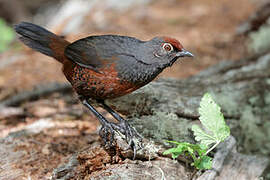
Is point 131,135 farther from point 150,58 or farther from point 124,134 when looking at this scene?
point 150,58

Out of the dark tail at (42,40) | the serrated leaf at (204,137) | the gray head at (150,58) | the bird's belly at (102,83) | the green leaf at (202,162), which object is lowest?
the green leaf at (202,162)

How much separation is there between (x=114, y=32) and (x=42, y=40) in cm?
356

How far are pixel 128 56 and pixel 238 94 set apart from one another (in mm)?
1879

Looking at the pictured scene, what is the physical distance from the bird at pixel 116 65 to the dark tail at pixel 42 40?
33cm

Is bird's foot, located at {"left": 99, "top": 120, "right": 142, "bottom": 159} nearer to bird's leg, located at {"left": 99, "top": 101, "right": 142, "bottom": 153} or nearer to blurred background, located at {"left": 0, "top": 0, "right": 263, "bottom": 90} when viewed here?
bird's leg, located at {"left": 99, "top": 101, "right": 142, "bottom": 153}

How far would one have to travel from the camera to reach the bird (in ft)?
10.1

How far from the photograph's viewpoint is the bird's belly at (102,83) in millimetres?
3078

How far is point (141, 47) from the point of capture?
3229 millimetres

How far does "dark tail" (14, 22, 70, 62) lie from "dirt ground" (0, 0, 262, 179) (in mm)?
1035

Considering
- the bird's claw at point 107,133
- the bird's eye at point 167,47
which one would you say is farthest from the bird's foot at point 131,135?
the bird's eye at point 167,47

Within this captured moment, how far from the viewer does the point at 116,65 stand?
3102 millimetres

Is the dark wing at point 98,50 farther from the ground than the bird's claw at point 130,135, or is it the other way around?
the dark wing at point 98,50

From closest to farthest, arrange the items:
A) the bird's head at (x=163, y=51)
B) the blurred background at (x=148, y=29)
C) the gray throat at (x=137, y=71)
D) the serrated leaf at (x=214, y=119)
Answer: the serrated leaf at (x=214, y=119)
the gray throat at (x=137, y=71)
the bird's head at (x=163, y=51)
the blurred background at (x=148, y=29)

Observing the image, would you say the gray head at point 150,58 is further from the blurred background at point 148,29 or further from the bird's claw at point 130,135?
the blurred background at point 148,29
